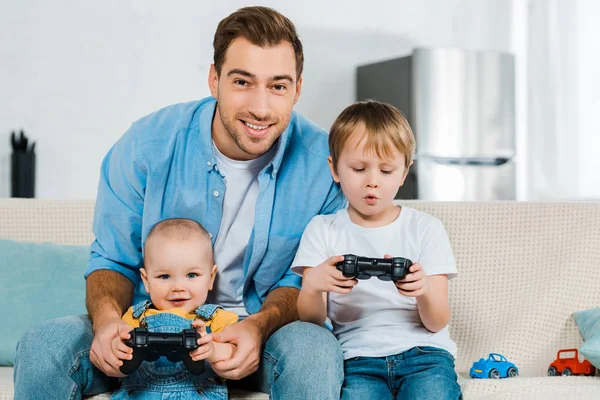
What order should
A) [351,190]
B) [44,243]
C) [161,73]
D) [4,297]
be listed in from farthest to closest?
[161,73] < [44,243] < [4,297] < [351,190]

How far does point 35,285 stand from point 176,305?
0.56m

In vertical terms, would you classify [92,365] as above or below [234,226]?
below

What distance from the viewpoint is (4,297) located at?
80.8 inches

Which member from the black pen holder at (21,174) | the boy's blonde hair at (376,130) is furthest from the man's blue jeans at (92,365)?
the black pen holder at (21,174)

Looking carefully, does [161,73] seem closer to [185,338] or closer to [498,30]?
[498,30]

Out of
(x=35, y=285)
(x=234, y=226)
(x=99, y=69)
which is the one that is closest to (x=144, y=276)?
(x=234, y=226)

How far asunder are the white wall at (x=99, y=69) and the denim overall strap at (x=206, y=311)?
2594mm

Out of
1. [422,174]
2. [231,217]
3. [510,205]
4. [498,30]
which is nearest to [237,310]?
[231,217]

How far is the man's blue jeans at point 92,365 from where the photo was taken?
1457 millimetres

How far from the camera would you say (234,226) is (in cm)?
186

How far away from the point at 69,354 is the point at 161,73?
2.92m

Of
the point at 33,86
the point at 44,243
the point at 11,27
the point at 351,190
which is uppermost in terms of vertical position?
the point at 11,27

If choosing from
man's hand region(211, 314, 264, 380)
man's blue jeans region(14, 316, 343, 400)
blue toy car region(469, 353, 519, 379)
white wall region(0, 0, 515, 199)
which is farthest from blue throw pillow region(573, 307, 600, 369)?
white wall region(0, 0, 515, 199)

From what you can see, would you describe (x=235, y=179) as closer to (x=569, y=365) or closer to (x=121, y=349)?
(x=121, y=349)
